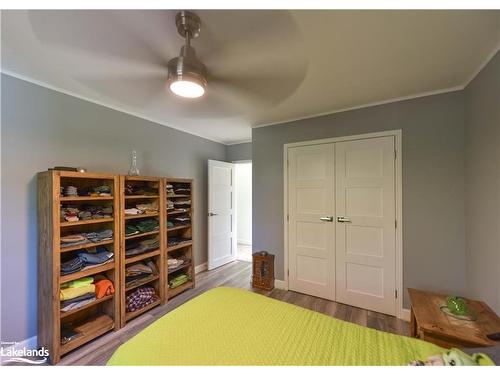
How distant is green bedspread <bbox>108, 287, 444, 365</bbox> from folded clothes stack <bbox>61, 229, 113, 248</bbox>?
3.79 feet

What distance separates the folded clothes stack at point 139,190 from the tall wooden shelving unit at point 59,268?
241mm

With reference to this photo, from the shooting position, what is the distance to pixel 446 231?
205cm

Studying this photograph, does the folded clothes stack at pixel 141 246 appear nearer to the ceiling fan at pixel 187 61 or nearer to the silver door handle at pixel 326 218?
the ceiling fan at pixel 187 61

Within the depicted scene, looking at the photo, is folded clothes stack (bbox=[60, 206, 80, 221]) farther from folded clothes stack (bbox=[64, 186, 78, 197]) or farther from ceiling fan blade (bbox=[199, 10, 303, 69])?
ceiling fan blade (bbox=[199, 10, 303, 69])

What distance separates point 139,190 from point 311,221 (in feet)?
7.01

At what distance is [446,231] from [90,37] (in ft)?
10.7

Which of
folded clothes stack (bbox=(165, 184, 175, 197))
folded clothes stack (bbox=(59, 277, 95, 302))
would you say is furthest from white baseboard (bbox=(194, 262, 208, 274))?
folded clothes stack (bbox=(59, 277, 95, 302))

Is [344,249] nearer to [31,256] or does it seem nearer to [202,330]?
[202,330]

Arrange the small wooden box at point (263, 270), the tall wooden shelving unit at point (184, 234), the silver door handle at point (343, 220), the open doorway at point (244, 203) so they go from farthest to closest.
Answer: the open doorway at point (244, 203), the small wooden box at point (263, 270), the tall wooden shelving unit at point (184, 234), the silver door handle at point (343, 220)

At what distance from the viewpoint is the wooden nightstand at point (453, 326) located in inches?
50.3

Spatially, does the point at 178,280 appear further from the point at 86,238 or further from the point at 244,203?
the point at 244,203

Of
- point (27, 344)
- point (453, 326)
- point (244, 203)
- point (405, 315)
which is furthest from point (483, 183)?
point (244, 203)

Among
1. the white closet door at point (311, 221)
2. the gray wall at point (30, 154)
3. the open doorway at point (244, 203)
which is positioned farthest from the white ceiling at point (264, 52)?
the open doorway at point (244, 203)

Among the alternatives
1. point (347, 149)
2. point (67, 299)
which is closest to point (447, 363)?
point (347, 149)
